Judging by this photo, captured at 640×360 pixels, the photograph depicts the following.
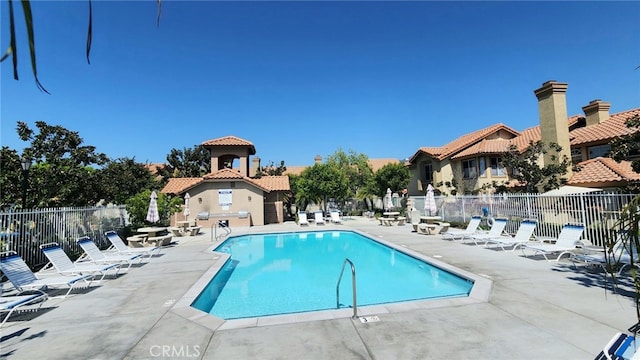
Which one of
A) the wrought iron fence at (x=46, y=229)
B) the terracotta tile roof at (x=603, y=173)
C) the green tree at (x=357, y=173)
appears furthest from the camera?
the green tree at (x=357, y=173)

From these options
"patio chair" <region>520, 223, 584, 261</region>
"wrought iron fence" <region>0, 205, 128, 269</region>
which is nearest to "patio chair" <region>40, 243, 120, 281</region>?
"wrought iron fence" <region>0, 205, 128, 269</region>

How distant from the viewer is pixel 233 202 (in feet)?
86.2

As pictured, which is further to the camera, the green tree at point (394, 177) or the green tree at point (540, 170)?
the green tree at point (394, 177)

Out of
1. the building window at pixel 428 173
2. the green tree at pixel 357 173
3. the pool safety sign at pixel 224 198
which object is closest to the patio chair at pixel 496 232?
the green tree at pixel 357 173

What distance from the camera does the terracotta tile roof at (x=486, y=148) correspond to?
1030 inches

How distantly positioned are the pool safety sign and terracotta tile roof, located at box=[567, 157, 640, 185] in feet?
76.6

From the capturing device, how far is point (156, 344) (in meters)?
4.82

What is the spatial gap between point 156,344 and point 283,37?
19.7 m

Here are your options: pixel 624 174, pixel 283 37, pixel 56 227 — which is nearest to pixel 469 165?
pixel 624 174

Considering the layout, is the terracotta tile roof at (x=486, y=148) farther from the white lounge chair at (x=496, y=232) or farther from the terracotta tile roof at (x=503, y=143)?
the white lounge chair at (x=496, y=232)

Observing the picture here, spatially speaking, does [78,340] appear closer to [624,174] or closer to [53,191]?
[53,191]

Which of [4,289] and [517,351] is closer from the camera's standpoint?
[517,351]

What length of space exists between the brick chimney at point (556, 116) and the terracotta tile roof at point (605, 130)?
2.93m

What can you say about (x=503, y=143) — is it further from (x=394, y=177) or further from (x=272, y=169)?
(x=272, y=169)
